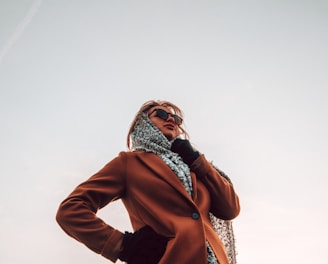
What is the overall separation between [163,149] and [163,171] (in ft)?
0.85

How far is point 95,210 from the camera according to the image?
2.66 m

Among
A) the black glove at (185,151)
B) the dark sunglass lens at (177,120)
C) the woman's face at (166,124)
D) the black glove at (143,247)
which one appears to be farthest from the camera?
the dark sunglass lens at (177,120)

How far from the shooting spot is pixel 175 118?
3.33m

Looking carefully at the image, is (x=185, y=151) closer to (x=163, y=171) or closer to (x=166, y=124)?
(x=163, y=171)

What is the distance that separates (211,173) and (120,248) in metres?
0.91

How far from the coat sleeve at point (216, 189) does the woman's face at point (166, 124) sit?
42 centimetres

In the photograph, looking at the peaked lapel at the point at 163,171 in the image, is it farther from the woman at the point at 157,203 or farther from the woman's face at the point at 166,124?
the woman's face at the point at 166,124

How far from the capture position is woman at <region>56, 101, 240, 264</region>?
2285 millimetres

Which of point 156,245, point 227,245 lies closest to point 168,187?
point 156,245

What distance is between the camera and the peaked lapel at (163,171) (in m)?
2.57

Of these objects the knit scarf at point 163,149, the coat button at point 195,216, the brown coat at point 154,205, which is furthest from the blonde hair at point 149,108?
the coat button at point 195,216

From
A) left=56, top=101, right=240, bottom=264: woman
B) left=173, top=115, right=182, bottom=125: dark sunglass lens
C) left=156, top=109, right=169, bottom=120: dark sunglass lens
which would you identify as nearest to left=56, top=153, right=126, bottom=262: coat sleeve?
left=56, top=101, right=240, bottom=264: woman

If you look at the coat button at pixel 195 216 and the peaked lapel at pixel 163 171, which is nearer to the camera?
the coat button at pixel 195 216

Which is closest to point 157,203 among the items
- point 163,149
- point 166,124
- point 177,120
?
point 163,149
